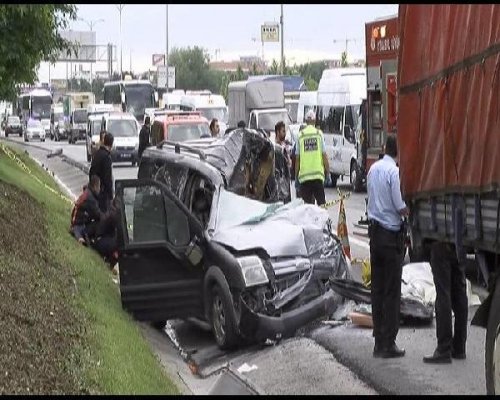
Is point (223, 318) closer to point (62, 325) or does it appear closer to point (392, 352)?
point (392, 352)

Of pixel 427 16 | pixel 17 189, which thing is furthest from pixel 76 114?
pixel 427 16

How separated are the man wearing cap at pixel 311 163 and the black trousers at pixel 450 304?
27.6 feet

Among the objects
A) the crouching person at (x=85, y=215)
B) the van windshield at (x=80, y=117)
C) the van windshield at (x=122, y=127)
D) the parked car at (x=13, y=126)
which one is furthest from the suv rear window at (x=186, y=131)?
the parked car at (x=13, y=126)

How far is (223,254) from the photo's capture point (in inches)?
481

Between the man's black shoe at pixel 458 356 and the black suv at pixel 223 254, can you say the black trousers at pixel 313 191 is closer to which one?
the black suv at pixel 223 254

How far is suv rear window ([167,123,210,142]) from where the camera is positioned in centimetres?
3572

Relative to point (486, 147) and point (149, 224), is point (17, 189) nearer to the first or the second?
point (149, 224)

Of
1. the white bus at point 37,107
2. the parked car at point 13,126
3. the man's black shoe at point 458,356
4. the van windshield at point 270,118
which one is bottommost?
the parked car at point 13,126

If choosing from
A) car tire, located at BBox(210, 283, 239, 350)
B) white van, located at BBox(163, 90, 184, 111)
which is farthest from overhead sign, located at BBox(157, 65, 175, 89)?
car tire, located at BBox(210, 283, 239, 350)

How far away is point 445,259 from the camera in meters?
10.1

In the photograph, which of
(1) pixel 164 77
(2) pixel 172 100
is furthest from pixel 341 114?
(1) pixel 164 77

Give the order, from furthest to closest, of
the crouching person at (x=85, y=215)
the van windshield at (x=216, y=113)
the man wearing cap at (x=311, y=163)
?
the van windshield at (x=216, y=113), the man wearing cap at (x=311, y=163), the crouching person at (x=85, y=215)

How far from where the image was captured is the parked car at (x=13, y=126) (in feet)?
306

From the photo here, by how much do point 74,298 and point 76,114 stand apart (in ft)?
224
